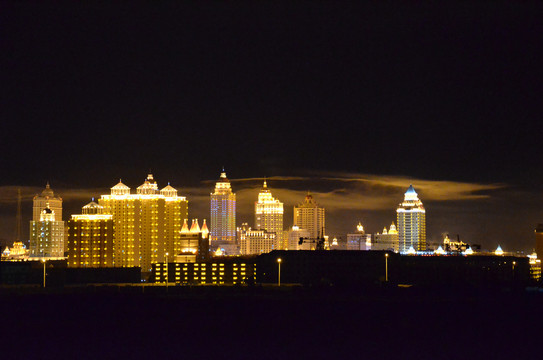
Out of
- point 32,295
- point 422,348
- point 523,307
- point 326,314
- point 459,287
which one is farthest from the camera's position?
point 459,287

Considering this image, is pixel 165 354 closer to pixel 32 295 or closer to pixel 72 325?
pixel 72 325

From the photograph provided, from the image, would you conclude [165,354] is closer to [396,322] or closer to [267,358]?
[267,358]

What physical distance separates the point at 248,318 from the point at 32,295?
2316 inches

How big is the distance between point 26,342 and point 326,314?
38.4m

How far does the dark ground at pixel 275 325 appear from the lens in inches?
3155

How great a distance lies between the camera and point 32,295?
15525 cm

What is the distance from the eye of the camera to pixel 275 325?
101 m

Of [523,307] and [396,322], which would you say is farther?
[523,307]

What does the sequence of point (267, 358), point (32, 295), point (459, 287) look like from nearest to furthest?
point (267, 358) < point (32, 295) < point (459, 287)

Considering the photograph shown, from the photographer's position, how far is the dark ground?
8012 cm

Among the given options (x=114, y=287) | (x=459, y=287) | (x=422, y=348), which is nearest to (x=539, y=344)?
(x=422, y=348)

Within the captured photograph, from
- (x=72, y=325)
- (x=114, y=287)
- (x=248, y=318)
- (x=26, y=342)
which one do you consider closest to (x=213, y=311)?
(x=248, y=318)

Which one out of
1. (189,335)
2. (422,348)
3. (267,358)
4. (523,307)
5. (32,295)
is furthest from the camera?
(32,295)

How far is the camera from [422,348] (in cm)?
8225
